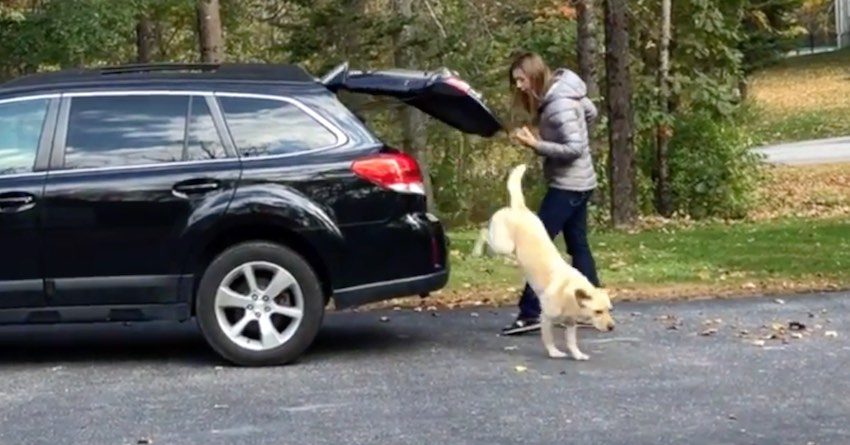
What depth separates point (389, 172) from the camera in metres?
8.36

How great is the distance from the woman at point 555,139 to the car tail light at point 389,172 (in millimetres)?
769

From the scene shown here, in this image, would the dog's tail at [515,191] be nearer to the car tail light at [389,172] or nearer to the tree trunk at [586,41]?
the car tail light at [389,172]

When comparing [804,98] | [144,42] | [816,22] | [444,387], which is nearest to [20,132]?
[444,387]

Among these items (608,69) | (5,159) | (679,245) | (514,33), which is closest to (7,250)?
(5,159)

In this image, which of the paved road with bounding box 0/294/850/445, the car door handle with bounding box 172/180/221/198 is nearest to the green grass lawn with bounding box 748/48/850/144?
the paved road with bounding box 0/294/850/445

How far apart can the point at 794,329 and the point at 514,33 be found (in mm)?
11768

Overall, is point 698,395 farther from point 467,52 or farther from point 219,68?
point 467,52

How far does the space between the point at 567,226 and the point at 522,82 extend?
38.6 inches

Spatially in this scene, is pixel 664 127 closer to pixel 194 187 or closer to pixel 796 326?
pixel 796 326

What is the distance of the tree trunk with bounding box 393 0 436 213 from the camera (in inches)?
716

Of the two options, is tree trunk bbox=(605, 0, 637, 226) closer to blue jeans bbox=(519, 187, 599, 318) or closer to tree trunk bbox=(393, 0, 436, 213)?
tree trunk bbox=(393, 0, 436, 213)

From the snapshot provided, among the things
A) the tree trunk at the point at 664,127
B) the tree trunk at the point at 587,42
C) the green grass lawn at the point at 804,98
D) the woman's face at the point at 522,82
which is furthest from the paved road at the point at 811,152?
the woman's face at the point at 522,82

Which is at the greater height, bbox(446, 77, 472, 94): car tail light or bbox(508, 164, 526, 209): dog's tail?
bbox(446, 77, 472, 94): car tail light

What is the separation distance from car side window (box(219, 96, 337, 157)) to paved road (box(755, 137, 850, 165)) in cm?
2228
